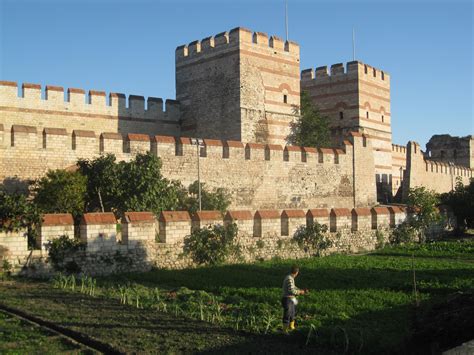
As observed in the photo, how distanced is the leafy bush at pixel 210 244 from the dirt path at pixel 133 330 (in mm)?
4660

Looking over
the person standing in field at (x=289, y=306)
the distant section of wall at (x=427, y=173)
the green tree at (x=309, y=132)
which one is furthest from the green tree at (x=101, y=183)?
the distant section of wall at (x=427, y=173)

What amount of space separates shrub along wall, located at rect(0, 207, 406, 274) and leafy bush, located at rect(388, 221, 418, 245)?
1.33m

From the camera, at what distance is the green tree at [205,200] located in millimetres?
18609

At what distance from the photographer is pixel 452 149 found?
42688 millimetres

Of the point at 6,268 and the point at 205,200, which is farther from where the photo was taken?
the point at 205,200

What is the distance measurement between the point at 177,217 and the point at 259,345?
7308 mm

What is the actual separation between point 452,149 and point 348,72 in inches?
658

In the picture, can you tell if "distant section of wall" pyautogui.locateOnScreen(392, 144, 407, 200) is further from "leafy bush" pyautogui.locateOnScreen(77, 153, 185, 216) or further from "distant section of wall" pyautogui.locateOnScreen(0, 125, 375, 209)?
"leafy bush" pyautogui.locateOnScreen(77, 153, 185, 216)

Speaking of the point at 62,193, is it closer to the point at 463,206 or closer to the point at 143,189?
the point at 143,189

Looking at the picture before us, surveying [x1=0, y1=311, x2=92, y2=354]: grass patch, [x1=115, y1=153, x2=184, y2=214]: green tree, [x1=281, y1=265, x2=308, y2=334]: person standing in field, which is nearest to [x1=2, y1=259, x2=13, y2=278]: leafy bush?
[x1=0, y1=311, x2=92, y2=354]: grass patch

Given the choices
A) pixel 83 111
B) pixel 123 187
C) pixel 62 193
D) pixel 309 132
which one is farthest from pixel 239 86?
pixel 62 193

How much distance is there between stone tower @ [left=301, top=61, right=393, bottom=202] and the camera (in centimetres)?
2981

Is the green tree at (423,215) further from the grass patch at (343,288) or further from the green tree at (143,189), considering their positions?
the green tree at (143,189)

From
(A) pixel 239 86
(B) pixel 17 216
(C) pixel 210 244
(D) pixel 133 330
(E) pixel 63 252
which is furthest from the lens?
(A) pixel 239 86
